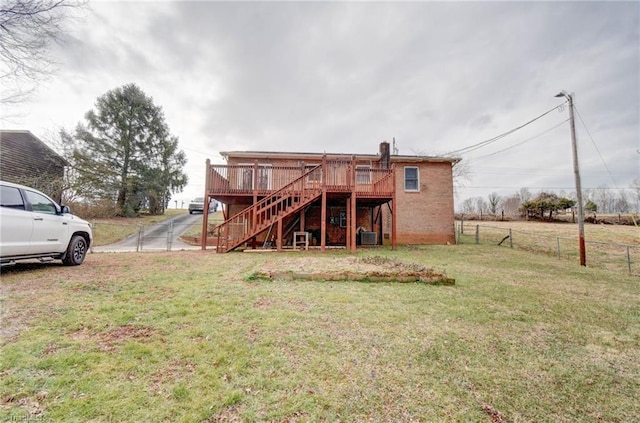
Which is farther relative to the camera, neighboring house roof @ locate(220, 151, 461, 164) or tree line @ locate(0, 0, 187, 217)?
tree line @ locate(0, 0, 187, 217)

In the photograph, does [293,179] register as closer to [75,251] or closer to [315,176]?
[315,176]

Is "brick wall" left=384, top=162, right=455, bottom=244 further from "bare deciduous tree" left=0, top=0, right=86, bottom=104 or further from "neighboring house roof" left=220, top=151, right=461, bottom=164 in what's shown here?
"bare deciduous tree" left=0, top=0, right=86, bottom=104

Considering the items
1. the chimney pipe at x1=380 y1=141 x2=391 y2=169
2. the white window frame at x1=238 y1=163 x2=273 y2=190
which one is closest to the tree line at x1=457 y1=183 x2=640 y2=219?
the chimney pipe at x1=380 y1=141 x2=391 y2=169

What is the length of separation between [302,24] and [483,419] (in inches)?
536

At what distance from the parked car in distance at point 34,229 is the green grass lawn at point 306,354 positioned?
627 millimetres

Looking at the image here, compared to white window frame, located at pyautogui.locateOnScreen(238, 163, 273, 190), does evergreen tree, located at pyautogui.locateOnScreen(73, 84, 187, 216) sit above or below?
above

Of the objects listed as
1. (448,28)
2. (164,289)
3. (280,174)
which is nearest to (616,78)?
(448,28)

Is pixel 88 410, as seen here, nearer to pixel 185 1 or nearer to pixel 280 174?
pixel 280 174

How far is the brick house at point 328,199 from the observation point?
11.6 metres

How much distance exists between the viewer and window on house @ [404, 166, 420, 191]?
16.1 m

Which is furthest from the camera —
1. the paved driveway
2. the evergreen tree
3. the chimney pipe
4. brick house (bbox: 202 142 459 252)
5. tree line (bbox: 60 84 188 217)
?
the evergreen tree

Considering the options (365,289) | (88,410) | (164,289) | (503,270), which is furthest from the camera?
(503,270)

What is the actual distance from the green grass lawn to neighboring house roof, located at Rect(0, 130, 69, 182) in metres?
17.6

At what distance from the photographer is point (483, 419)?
78.3 inches
